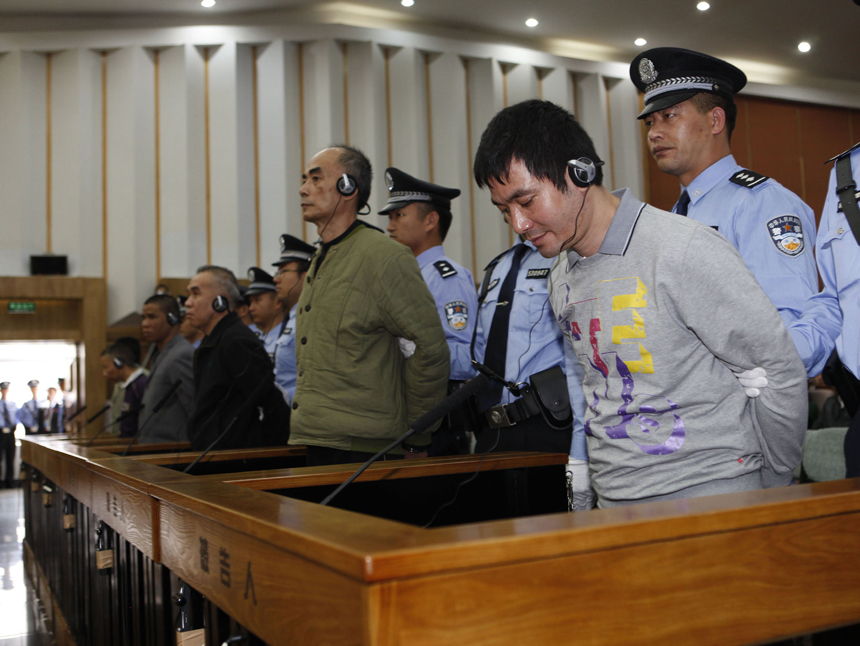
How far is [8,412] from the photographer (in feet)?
28.4

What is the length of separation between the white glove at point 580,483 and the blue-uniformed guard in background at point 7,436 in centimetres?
847

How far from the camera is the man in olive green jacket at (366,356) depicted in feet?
6.66

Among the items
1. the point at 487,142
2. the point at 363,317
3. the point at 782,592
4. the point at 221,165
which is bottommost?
the point at 782,592

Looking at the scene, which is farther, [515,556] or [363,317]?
[363,317]

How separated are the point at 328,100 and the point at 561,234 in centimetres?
644

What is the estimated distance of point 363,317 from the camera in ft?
6.85

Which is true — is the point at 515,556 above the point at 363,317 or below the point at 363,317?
below

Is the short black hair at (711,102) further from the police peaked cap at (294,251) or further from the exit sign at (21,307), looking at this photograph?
the exit sign at (21,307)

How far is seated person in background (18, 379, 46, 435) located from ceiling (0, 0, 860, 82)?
13.1ft

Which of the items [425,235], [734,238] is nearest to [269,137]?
[425,235]

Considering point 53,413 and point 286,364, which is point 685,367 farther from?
point 53,413

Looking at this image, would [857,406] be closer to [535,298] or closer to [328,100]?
[535,298]

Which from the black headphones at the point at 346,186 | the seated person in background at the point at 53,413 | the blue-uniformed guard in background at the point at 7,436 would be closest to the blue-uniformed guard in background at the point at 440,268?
the black headphones at the point at 346,186

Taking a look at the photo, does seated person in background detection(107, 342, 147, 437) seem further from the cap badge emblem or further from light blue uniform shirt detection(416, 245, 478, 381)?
the cap badge emblem
